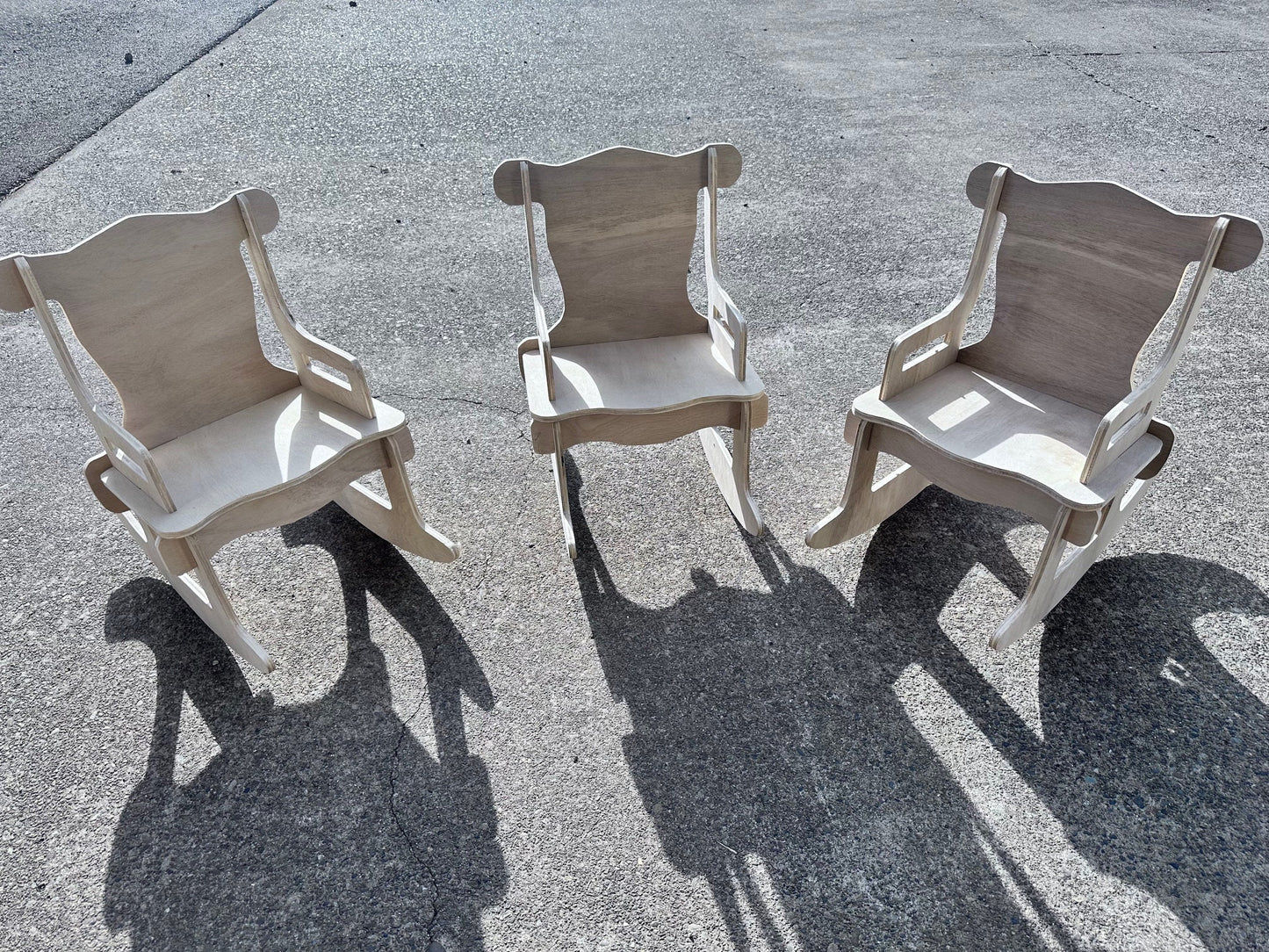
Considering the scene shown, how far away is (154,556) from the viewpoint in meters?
2.60

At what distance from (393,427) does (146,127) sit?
15.5 ft

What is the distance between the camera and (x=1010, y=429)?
2.46 metres

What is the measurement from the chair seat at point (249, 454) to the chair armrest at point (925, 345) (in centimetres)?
138

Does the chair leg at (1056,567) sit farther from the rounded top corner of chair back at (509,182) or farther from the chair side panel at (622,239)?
the rounded top corner of chair back at (509,182)

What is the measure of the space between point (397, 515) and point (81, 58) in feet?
22.1

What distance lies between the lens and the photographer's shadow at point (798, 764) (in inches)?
79.1

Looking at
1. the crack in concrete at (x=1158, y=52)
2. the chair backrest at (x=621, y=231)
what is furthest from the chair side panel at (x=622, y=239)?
the crack in concrete at (x=1158, y=52)

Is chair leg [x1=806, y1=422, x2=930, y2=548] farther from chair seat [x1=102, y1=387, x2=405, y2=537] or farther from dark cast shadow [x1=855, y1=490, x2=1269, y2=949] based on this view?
chair seat [x1=102, y1=387, x2=405, y2=537]

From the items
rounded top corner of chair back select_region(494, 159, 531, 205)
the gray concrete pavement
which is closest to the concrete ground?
rounded top corner of chair back select_region(494, 159, 531, 205)

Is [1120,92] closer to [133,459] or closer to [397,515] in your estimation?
[397,515]

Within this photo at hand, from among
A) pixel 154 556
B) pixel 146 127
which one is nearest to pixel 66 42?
pixel 146 127

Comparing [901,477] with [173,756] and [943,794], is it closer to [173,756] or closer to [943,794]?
[943,794]

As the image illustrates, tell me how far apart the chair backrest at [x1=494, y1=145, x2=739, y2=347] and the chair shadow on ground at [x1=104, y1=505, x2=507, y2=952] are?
1.07 meters

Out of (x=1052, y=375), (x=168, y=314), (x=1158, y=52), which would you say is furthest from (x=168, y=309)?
(x=1158, y=52)
